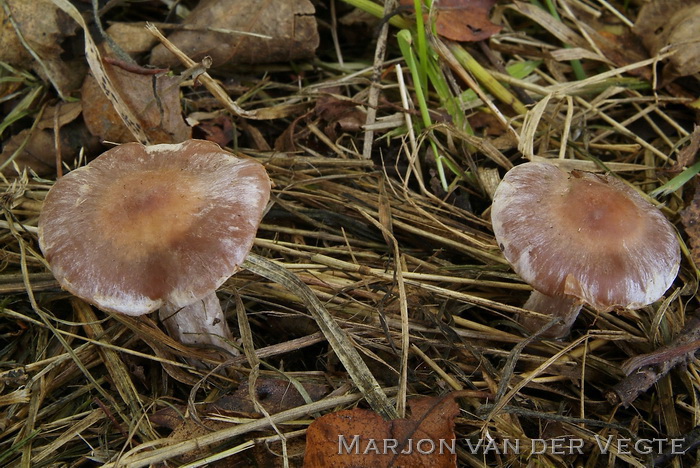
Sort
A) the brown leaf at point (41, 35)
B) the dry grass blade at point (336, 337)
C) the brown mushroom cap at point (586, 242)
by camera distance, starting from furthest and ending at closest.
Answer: the brown leaf at point (41, 35) → the dry grass blade at point (336, 337) → the brown mushroom cap at point (586, 242)

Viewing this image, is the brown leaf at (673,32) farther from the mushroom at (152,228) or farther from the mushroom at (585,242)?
the mushroom at (152,228)

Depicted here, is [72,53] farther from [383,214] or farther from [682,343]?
[682,343]

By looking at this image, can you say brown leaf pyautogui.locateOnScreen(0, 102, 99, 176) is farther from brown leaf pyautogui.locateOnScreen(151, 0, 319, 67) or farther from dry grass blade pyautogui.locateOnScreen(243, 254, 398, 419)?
dry grass blade pyautogui.locateOnScreen(243, 254, 398, 419)

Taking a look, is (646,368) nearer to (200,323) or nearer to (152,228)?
(200,323)

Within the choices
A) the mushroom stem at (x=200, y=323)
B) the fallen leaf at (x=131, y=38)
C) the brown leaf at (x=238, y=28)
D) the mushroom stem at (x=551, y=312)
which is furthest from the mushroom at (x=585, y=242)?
the fallen leaf at (x=131, y=38)

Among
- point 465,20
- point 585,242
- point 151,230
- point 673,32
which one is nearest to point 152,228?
point 151,230
